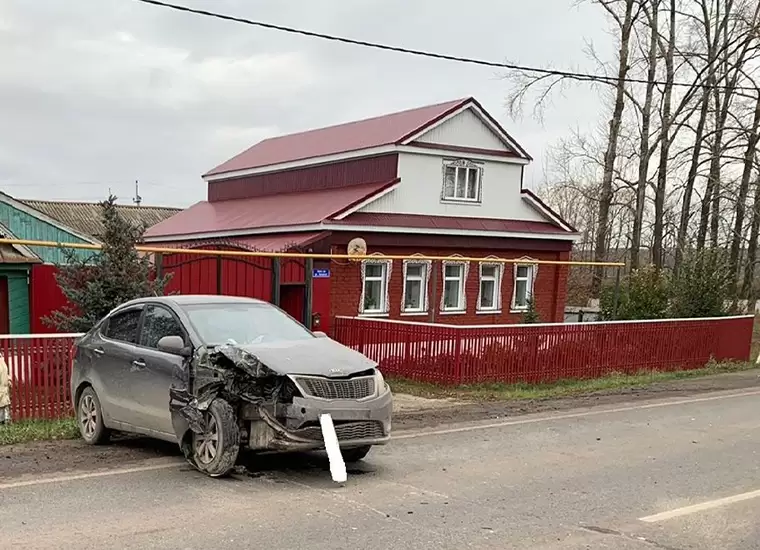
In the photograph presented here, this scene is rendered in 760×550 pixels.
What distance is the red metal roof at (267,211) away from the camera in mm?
22391

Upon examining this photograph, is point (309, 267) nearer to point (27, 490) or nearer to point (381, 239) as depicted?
point (381, 239)

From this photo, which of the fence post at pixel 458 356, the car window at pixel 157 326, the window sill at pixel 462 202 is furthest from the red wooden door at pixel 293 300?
the car window at pixel 157 326

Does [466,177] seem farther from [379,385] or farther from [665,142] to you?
[379,385]

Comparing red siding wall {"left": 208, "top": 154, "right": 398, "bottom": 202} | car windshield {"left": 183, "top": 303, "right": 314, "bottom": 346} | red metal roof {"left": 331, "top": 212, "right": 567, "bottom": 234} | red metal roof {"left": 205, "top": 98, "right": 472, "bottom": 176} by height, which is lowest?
car windshield {"left": 183, "top": 303, "right": 314, "bottom": 346}

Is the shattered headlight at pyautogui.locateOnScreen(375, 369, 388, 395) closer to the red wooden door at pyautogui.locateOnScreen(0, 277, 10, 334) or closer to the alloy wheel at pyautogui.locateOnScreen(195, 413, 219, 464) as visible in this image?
the alloy wheel at pyautogui.locateOnScreen(195, 413, 219, 464)

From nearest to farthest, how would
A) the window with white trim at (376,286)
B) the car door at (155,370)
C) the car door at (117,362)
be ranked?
the car door at (155,370)
the car door at (117,362)
the window with white trim at (376,286)

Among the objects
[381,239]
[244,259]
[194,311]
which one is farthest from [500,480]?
[381,239]

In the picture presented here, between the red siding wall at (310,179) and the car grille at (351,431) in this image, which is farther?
the red siding wall at (310,179)

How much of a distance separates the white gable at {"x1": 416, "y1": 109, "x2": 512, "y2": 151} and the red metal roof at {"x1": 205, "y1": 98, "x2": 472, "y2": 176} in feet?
1.23

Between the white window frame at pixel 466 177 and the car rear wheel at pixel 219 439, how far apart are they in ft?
58.2

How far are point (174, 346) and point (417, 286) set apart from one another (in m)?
16.4

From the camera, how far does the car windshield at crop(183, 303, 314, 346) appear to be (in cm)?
797

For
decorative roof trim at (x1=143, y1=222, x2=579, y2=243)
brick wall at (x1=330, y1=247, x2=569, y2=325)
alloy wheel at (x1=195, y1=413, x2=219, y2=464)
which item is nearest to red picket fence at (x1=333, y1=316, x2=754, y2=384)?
brick wall at (x1=330, y1=247, x2=569, y2=325)

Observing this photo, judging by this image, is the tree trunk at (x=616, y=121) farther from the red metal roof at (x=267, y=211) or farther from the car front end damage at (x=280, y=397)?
the car front end damage at (x=280, y=397)
